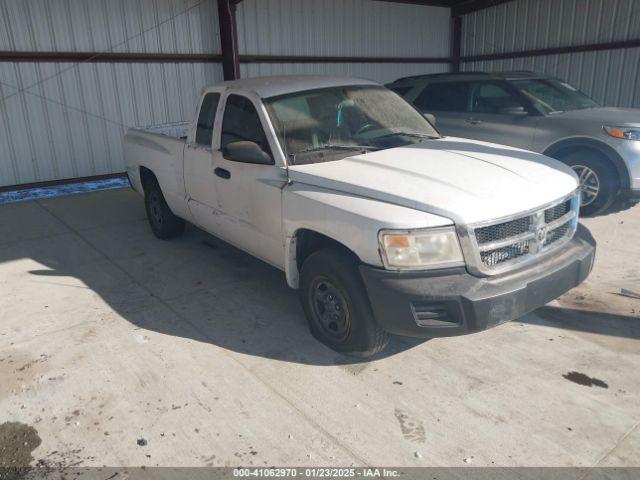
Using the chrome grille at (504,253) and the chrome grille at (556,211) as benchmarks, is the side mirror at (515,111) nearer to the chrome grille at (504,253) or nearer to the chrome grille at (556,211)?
the chrome grille at (556,211)

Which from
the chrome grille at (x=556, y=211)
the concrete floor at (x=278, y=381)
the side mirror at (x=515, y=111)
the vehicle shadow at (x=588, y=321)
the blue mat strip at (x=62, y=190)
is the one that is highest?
the side mirror at (x=515, y=111)

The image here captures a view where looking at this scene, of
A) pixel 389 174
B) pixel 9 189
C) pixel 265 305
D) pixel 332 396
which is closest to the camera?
pixel 332 396

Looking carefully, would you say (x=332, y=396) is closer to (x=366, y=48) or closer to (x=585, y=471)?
(x=585, y=471)

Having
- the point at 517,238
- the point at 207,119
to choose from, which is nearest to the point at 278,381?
the point at 517,238

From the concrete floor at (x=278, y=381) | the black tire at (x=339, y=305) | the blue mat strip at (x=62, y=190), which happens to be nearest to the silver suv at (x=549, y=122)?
the concrete floor at (x=278, y=381)

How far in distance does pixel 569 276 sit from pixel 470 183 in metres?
0.94

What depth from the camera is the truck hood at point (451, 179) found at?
127 inches

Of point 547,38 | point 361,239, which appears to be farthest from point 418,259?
point 547,38

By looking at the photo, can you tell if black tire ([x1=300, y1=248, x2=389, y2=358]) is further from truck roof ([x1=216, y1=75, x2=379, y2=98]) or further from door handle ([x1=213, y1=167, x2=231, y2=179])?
truck roof ([x1=216, y1=75, x2=379, y2=98])

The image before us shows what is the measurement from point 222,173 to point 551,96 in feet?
17.8

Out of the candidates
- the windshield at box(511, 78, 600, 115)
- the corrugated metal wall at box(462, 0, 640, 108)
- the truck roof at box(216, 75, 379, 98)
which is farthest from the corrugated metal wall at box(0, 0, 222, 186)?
the corrugated metal wall at box(462, 0, 640, 108)

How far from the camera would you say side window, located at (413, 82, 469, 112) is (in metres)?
8.17

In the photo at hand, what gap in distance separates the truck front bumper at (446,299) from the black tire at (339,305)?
17cm

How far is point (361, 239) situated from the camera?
3256 mm
